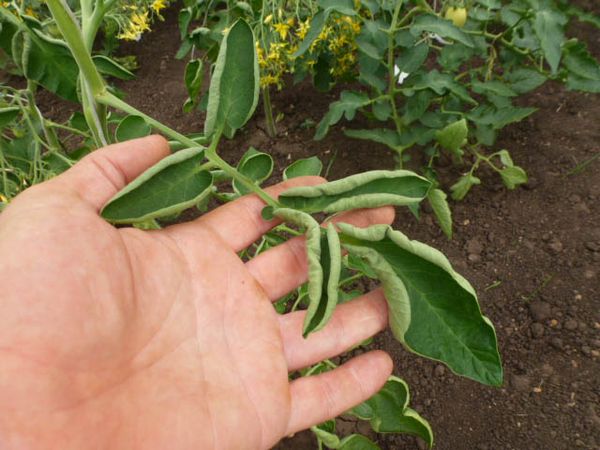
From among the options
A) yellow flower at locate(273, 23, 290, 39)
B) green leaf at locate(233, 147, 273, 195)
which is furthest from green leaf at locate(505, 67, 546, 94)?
green leaf at locate(233, 147, 273, 195)

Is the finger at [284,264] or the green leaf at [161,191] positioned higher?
the green leaf at [161,191]

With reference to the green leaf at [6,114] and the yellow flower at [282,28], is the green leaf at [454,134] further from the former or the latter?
the green leaf at [6,114]

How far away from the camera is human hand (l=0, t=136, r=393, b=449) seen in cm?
80

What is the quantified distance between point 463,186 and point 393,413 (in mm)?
817

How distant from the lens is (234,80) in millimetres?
996

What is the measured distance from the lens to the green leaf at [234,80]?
97 cm

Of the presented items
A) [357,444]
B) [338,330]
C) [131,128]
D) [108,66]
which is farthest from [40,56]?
[357,444]

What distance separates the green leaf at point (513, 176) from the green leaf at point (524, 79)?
23cm

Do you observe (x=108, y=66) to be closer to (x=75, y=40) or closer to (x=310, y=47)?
(x=75, y=40)

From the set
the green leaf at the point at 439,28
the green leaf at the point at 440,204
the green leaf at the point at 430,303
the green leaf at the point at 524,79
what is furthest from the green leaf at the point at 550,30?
the green leaf at the point at 430,303

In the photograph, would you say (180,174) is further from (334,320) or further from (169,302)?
(334,320)

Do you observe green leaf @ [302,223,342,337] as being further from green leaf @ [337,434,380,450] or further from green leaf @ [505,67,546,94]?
green leaf @ [505,67,546,94]

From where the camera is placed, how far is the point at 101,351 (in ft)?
2.84

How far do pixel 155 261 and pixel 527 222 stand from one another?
1250mm
